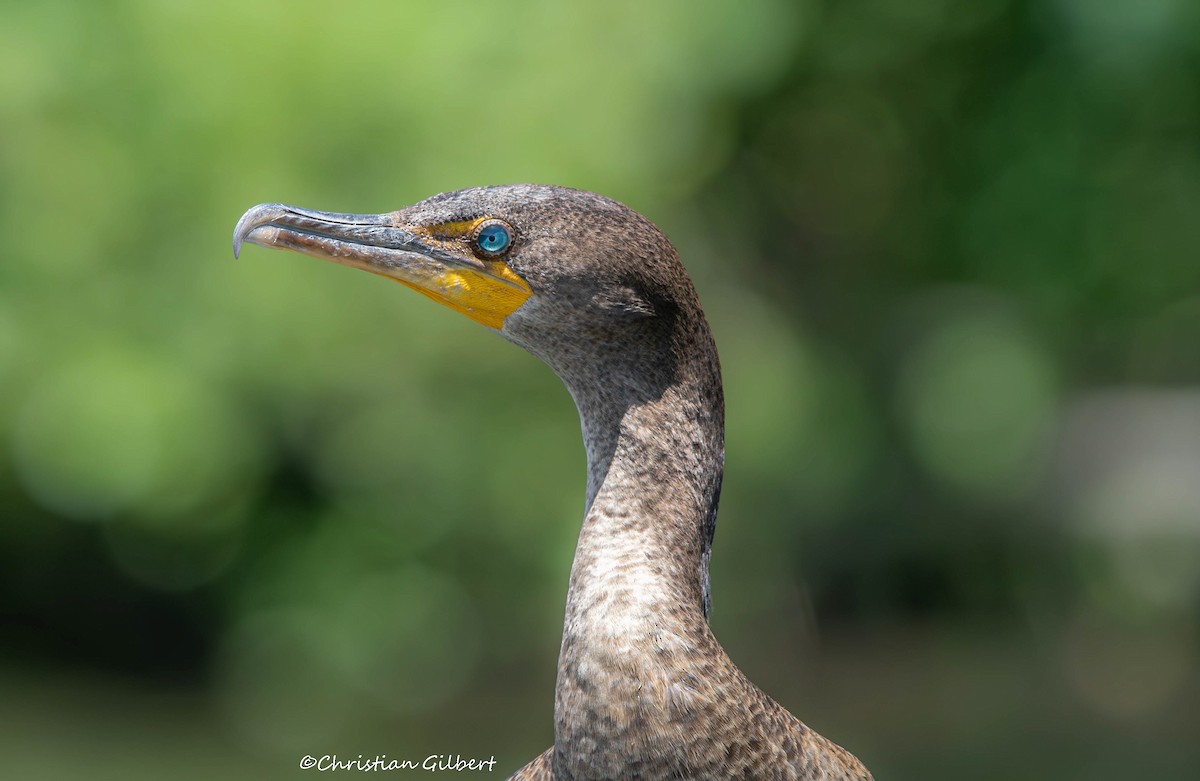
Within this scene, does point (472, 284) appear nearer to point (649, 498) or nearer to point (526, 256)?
point (526, 256)

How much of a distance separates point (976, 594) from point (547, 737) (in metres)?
3.64

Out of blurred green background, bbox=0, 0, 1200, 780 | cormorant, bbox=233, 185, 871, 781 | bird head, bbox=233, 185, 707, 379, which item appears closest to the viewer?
cormorant, bbox=233, 185, 871, 781

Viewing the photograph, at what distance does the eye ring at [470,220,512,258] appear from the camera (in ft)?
7.79

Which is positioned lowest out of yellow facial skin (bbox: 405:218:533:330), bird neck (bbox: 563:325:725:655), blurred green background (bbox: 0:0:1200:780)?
bird neck (bbox: 563:325:725:655)

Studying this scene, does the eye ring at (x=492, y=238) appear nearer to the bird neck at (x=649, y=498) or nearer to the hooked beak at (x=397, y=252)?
the hooked beak at (x=397, y=252)

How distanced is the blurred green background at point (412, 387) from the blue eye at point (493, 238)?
4.56 m

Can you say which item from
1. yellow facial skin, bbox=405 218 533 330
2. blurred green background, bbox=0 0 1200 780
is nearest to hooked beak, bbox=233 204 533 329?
yellow facial skin, bbox=405 218 533 330

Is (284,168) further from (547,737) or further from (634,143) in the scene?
(547,737)

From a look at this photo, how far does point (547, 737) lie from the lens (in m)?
6.92

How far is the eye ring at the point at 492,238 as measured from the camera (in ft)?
7.79

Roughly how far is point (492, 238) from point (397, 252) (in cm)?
18

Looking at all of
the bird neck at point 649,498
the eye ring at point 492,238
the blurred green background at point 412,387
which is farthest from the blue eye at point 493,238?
the blurred green background at point 412,387

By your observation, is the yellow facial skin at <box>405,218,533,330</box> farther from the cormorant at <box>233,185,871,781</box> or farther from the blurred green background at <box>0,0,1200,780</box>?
the blurred green background at <box>0,0,1200,780</box>

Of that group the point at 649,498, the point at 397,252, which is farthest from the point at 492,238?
the point at 649,498
